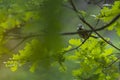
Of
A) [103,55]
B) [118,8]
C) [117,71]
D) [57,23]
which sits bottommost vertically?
[117,71]

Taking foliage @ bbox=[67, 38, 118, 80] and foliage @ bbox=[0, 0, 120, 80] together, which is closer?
foliage @ bbox=[0, 0, 120, 80]

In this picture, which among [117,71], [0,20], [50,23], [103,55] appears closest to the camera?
[50,23]

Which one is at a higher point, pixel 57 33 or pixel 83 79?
pixel 57 33

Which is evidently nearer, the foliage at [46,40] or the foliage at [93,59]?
the foliage at [46,40]

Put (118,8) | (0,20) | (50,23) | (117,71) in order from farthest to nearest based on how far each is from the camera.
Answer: (117,71) → (118,8) → (0,20) → (50,23)

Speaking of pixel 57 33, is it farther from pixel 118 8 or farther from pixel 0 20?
pixel 118 8

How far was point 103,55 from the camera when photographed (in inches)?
66.8

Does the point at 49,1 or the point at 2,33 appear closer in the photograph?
the point at 49,1

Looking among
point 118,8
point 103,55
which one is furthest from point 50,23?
point 103,55

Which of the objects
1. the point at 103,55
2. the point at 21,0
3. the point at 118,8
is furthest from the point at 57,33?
the point at 103,55

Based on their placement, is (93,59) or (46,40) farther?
(93,59)

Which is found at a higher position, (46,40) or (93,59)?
(46,40)

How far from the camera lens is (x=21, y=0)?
2.21 ft

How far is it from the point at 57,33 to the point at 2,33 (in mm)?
393
